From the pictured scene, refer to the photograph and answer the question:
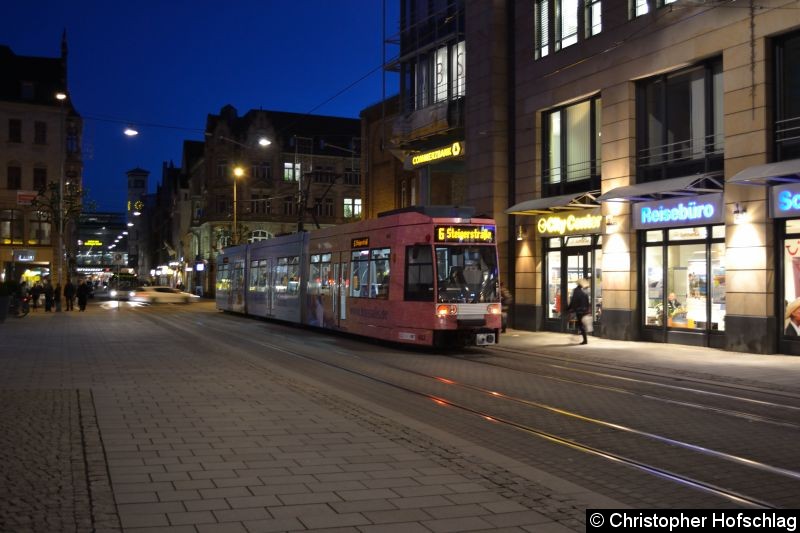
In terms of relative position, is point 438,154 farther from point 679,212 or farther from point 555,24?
point 679,212

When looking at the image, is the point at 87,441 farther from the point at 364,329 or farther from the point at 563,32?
the point at 563,32

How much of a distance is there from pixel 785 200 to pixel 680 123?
194 inches

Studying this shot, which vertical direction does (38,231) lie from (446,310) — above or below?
above

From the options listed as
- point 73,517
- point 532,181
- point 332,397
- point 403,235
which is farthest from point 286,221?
point 73,517

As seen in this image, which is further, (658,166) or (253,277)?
(253,277)

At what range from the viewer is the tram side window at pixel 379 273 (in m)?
20.1

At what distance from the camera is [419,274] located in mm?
18828

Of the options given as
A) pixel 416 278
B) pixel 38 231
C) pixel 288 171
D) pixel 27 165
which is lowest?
pixel 416 278

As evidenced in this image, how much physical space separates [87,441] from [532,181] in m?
21.3

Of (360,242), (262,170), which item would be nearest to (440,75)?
(360,242)

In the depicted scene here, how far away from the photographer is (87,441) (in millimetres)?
7883

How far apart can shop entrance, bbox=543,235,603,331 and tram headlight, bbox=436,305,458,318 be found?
269 inches

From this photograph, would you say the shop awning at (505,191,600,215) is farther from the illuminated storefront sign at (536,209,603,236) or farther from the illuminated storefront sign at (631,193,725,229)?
the illuminated storefront sign at (631,193,725,229)

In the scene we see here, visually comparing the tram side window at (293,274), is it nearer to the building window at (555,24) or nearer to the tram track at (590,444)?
the building window at (555,24)
